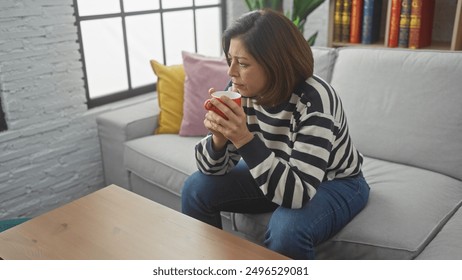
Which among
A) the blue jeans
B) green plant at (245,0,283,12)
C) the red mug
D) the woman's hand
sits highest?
green plant at (245,0,283,12)

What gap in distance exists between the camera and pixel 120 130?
2.02m

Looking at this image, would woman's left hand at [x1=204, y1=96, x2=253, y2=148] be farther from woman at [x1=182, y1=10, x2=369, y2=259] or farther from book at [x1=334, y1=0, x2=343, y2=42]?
book at [x1=334, y1=0, x2=343, y2=42]

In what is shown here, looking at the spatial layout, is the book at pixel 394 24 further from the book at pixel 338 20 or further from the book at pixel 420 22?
the book at pixel 338 20

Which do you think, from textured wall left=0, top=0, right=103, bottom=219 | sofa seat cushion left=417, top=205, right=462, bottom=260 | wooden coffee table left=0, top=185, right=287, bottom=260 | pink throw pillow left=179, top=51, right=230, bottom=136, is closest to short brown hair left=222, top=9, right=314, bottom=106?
wooden coffee table left=0, top=185, right=287, bottom=260

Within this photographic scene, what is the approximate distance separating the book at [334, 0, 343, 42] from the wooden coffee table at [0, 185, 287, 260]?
1.57m

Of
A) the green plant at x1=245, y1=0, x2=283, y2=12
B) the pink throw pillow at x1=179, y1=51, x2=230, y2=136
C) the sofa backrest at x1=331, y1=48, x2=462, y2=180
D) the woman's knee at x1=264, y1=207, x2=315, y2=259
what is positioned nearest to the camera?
the woman's knee at x1=264, y1=207, x2=315, y2=259

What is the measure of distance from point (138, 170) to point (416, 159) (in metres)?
1.16

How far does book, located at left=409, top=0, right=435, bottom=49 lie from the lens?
6.72ft

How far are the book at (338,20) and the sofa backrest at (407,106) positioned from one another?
590 mm

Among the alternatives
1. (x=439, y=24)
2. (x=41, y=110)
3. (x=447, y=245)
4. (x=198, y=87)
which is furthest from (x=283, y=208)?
(x=439, y=24)

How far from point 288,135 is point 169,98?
0.97 meters

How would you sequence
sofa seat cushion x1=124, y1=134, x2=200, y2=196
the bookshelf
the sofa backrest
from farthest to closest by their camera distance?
the bookshelf < sofa seat cushion x1=124, y1=134, x2=200, y2=196 < the sofa backrest

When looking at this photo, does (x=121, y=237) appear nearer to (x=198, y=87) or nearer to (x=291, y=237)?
(x=291, y=237)
